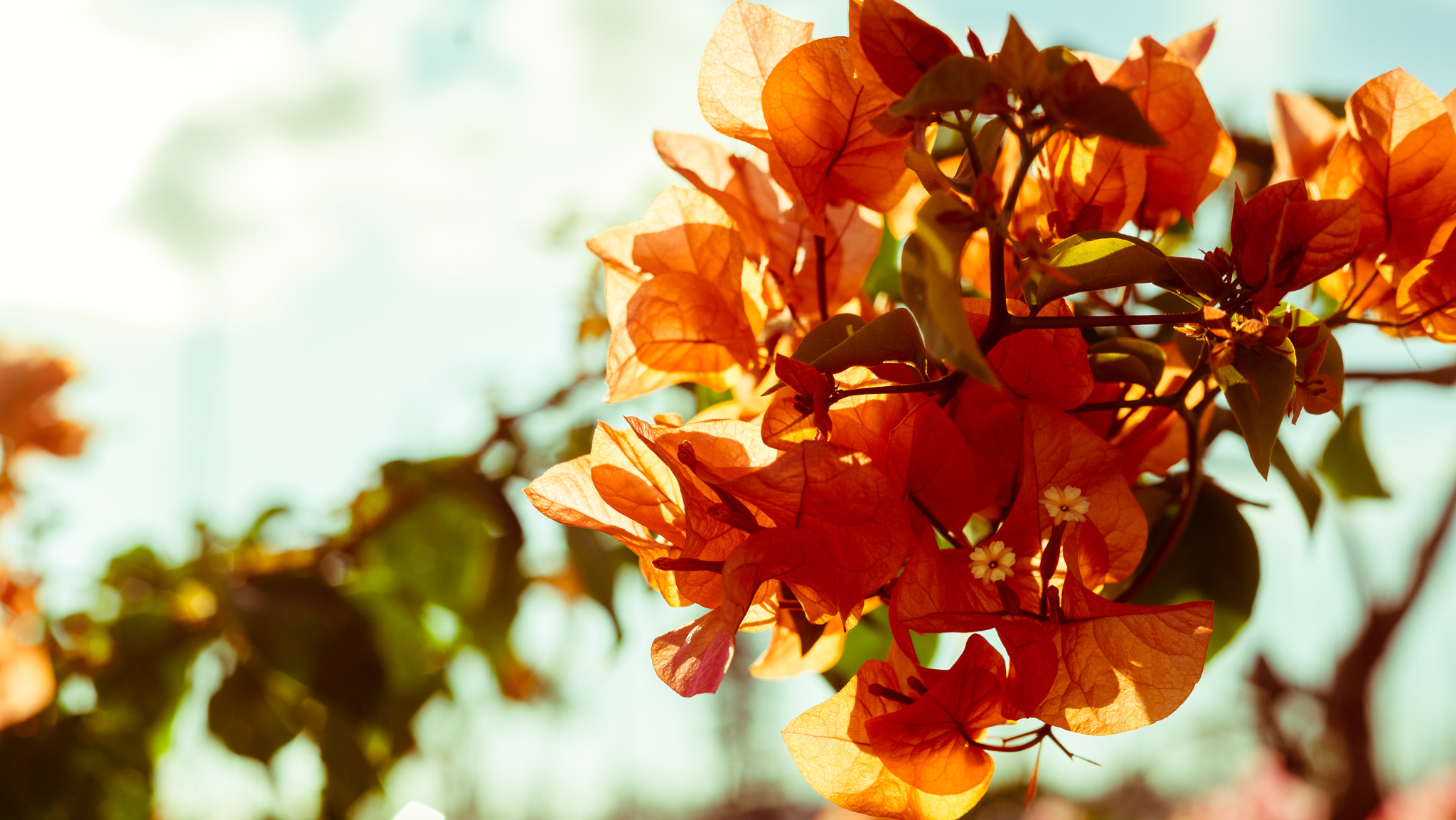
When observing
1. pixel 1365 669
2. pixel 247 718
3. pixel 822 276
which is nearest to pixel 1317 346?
pixel 822 276

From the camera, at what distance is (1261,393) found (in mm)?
174

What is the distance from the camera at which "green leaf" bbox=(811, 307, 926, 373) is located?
184mm

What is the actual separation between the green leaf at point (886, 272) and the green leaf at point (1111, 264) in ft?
0.61

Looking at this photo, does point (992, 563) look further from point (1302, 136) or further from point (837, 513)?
point (1302, 136)

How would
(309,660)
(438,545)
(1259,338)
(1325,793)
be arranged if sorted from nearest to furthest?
(1259,338) → (309,660) → (438,545) → (1325,793)

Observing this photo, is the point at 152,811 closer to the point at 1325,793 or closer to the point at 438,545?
the point at 438,545

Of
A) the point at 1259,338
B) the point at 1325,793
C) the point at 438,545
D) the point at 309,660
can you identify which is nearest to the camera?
the point at 1259,338

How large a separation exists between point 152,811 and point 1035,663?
79 centimetres

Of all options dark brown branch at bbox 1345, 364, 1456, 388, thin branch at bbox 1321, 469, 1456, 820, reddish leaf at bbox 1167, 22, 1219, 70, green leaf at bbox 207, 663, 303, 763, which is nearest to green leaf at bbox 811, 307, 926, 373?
reddish leaf at bbox 1167, 22, 1219, 70

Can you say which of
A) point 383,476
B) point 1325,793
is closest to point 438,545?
point 383,476

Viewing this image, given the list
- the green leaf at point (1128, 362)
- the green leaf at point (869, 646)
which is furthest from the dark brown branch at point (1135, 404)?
the green leaf at point (869, 646)

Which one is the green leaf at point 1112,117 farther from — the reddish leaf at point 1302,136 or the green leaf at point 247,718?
the green leaf at point 247,718

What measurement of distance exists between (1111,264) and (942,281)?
2.0 inches

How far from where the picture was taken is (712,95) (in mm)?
231
